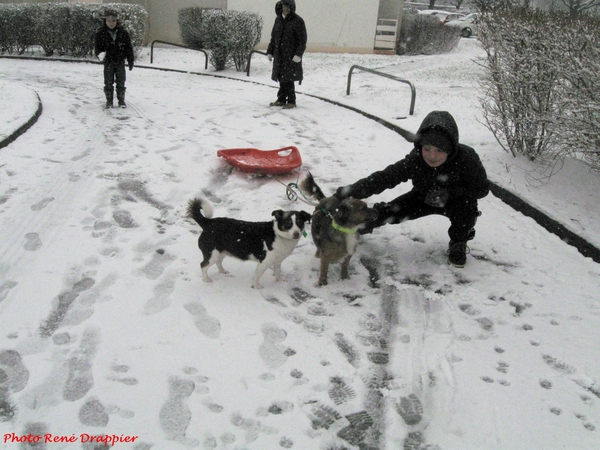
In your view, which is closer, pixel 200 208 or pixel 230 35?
pixel 200 208

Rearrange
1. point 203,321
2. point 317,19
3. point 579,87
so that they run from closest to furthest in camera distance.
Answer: point 203,321 → point 579,87 → point 317,19

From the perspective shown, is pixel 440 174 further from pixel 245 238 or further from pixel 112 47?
pixel 112 47

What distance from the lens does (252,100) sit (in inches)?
451

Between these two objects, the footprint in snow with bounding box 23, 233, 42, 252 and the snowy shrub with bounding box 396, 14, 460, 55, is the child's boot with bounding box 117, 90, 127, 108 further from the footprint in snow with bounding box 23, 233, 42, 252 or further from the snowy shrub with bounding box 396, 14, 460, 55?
the snowy shrub with bounding box 396, 14, 460, 55

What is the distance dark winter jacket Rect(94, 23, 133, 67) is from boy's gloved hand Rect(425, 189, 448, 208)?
23.7 feet

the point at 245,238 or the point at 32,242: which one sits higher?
the point at 245,238

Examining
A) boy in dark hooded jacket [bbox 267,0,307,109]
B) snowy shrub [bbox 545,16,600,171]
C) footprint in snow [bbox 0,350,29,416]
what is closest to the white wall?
boy in dark hooded jacket [bbox 267,0,307,109]

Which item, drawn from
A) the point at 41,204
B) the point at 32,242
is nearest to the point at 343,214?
the point at 32,242

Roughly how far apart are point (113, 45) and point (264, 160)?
451 cm

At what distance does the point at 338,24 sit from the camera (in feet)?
70.3

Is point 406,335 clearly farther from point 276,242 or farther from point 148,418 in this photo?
point 148,418

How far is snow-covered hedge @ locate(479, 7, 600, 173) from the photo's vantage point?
4996mm

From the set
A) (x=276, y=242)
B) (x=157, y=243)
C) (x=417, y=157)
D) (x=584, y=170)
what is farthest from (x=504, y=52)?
(x=157, y=243)

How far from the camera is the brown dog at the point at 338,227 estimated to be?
13.0 ft
